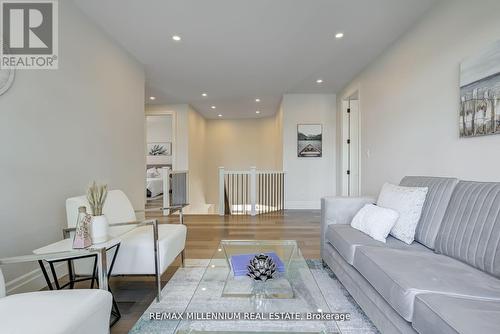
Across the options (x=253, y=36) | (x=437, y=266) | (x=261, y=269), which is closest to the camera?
(x=437, y=266)

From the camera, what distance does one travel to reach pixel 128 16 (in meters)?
2.56

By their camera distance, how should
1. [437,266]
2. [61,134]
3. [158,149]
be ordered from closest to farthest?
1. [437,266]
2. [61,134]
3. [158,149]

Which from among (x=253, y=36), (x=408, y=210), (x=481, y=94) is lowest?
(x=408, y=210)

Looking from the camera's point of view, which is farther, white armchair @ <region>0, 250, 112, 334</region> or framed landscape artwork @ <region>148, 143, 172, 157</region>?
framed landscape artwork @ <region>148, 143, 172, 157</region>

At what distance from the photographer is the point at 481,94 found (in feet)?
6.09

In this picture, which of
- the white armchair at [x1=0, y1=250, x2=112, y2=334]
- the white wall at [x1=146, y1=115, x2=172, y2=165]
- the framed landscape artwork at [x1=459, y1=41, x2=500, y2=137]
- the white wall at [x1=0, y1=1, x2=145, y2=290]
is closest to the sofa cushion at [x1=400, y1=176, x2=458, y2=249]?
the framed landscape artwork at [x1=459, y1=41, x2=500, y2=137]

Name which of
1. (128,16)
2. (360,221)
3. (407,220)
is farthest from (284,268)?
(128,16)

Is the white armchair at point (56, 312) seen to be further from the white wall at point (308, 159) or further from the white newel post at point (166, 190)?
the white wall at point (308, 159)

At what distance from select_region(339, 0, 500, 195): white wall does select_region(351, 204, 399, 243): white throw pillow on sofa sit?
731 millimetres

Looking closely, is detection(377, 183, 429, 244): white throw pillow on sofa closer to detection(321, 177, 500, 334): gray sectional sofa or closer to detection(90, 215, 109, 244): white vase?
detection(321, 177, 500, 334): gray sectional sofa

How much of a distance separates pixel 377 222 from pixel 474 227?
1.94 feet

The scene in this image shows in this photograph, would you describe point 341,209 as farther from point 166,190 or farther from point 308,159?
point 166,190

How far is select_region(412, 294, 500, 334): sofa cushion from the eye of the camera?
2.96ft

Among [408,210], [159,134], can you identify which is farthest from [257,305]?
[159,134]
